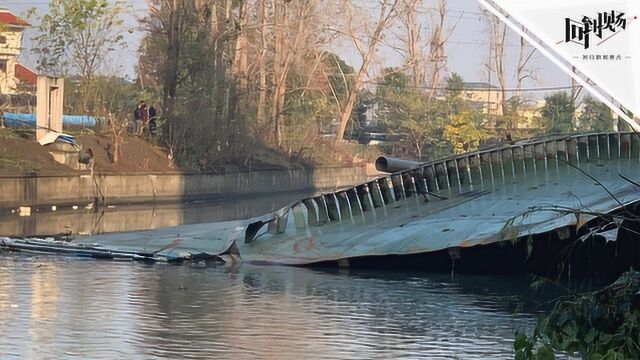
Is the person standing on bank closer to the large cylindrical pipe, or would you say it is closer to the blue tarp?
the blue tarp

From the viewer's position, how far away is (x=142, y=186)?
44.3 meters

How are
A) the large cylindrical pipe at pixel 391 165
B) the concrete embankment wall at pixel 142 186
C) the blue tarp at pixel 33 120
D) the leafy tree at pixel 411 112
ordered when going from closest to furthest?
the large cylindrical pipe at pixel 391 165, the concrete embankment wall at pixel 142 186, the blue tarp at pixel 33 120, the leafy tree at pixel 411 112

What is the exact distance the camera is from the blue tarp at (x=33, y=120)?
149 feet

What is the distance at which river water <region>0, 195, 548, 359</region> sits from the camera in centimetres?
1232

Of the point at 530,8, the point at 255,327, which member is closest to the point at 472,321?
the point at 255,327

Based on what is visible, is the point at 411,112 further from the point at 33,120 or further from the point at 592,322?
the point at 592,322

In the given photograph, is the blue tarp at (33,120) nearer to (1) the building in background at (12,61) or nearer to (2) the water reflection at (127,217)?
A: (1) the building in background at (12,61)

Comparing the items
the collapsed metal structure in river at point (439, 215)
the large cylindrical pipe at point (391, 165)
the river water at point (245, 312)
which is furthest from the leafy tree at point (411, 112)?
the river water at point (245, 312)

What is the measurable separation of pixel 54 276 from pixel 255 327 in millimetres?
6122

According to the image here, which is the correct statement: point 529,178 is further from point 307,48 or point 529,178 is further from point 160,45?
point 307,48

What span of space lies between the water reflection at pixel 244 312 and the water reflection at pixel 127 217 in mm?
8367

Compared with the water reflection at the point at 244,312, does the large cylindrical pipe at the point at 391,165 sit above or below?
above

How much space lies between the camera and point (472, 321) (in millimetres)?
15180

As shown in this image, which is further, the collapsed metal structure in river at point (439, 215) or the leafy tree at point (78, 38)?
the leafy tree at point (78, 38)
